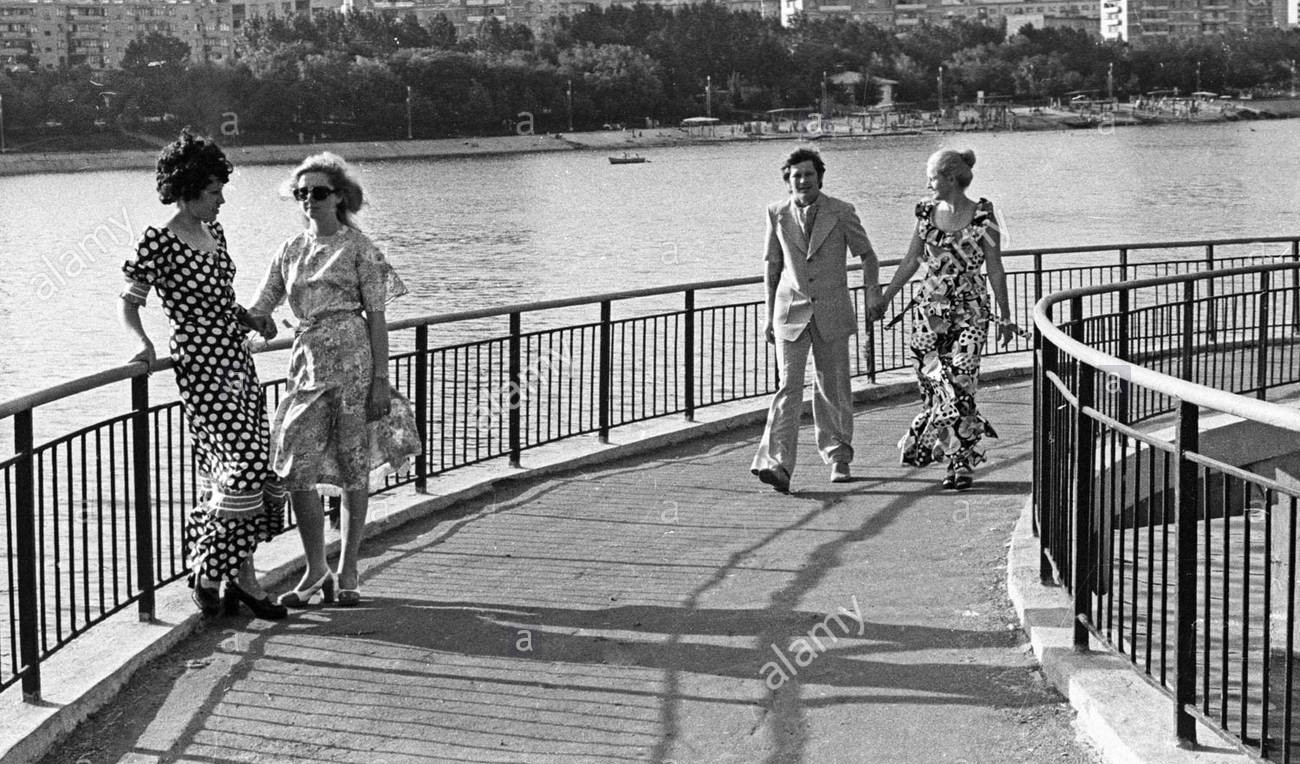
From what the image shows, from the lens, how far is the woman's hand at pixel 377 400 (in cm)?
675

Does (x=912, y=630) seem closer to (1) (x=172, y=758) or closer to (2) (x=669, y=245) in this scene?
(1) (x=172, y=758)

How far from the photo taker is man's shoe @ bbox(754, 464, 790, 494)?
30.0ft

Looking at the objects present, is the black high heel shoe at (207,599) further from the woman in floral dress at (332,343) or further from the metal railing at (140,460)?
the woman in floral dress at (332,343)

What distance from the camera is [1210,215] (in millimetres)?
75188

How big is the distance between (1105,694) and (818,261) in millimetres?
4141

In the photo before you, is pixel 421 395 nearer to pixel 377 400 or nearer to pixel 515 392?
pixel 515 392

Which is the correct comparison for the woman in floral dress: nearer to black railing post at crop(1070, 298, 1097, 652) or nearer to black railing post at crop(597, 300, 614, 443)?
black railing post at crop(1070, 298, 1097, 652)

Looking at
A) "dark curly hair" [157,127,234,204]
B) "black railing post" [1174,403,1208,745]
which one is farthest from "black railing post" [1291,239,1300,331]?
"dark curly hair" [157,127,234,204]

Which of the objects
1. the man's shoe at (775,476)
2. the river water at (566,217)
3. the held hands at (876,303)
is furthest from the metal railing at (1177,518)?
the river water at (566,217)

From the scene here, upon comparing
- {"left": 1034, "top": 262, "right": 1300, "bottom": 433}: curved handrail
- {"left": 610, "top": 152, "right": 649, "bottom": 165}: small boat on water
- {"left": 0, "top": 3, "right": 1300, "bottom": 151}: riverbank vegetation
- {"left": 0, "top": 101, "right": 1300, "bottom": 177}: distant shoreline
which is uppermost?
{"left": 0, "top": 3, "right": 1300, "bottom": 151}: riverbank vegetation

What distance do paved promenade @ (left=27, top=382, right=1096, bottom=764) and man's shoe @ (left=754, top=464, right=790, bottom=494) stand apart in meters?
0.19

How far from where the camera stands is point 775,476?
915cm

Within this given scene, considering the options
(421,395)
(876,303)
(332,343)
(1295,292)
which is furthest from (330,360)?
(1295,292)

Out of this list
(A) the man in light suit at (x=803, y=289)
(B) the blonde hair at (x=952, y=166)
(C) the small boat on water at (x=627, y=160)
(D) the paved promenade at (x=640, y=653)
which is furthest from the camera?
(C) the small boat on water at (x=627, y=160)
